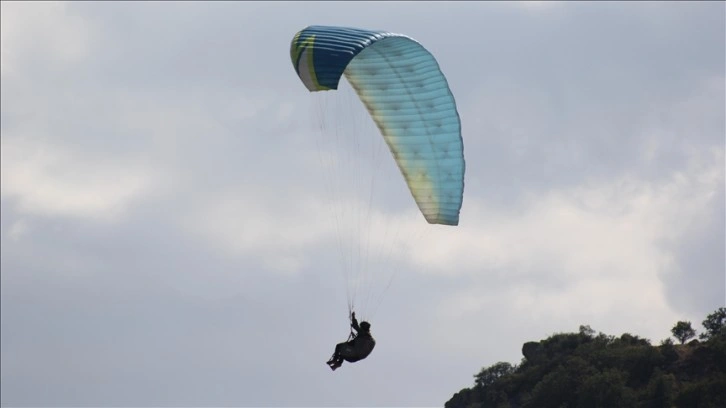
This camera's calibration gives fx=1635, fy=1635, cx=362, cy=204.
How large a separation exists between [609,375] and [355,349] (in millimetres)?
38044

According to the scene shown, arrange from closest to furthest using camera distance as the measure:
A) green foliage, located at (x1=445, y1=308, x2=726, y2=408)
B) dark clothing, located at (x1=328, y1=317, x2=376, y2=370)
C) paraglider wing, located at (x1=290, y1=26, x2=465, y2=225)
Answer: dark clothing, located at (x1=328, y1=317, x2=376, y2=370) < paraglider wing, located at (x1=290, y1=26, x2=465, y2=225) < green foliage, located at (x1=445, y1=308, x2=726, y2=408)

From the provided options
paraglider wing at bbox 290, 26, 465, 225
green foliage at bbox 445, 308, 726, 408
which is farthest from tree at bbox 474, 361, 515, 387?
paraglider wing at bbox 290, 26, 465, 225

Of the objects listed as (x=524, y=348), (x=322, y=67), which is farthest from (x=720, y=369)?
(x=322, y=67)

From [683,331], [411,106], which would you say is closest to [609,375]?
[683,331]

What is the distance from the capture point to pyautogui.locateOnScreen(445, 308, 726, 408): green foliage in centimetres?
7731

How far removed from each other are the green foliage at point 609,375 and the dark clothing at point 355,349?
33.4 meters

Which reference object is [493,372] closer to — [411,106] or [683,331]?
[683,331]

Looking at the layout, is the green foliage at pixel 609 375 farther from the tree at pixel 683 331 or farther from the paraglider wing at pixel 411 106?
the paraglider wing at pixel 411 106

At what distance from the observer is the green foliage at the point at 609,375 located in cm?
7731

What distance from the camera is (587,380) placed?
8012 cm

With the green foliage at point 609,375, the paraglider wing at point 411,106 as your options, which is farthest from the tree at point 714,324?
the paraglider wing at point 411,106

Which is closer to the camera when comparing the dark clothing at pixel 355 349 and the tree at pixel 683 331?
the dark clothing at pixel 355 349

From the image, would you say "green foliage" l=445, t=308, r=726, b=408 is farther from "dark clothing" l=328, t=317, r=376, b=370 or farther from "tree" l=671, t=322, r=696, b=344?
"dark clothing" l=328, t=317, r=376, b=370

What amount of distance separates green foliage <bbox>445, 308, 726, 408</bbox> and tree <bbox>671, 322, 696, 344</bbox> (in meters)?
0.05
